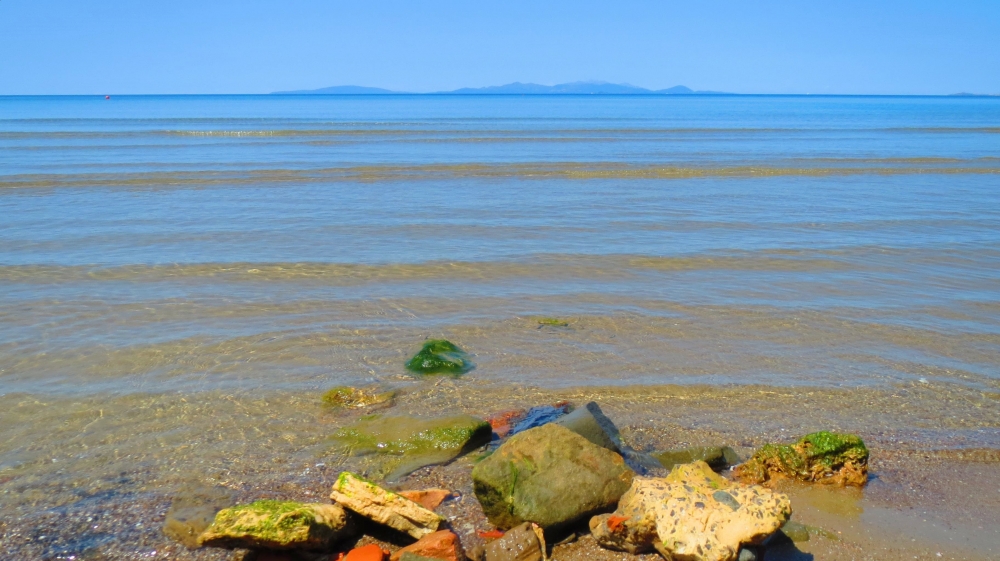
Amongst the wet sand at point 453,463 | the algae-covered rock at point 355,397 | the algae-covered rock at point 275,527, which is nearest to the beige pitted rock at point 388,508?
the algae-covered rock at point 275,527

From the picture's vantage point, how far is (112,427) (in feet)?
18.1

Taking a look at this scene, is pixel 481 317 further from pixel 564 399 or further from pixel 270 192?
pixel 270 192

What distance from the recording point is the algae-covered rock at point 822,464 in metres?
4.69

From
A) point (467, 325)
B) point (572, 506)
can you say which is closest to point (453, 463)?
point (572, 506)

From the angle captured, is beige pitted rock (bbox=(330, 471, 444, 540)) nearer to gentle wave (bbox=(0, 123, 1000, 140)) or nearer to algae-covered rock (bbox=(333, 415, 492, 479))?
algae-covered rock (bbox=(333, 415, 492, 479))

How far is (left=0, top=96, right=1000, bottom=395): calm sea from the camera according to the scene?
6836 millimetres

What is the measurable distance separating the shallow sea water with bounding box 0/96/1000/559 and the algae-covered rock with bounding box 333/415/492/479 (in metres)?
0.28

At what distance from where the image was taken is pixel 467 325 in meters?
7.83

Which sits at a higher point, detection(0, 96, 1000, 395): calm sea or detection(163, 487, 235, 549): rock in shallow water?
detection(0, 96, 1000, 395): calm sea

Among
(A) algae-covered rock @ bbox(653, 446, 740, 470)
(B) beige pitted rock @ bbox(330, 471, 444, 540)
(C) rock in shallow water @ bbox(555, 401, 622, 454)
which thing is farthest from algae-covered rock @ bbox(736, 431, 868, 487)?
(B) beige pitted rock @ bbox(330, 471, 444, 540)

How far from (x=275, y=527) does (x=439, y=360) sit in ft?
9.96

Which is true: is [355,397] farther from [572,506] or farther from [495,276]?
[495,276]

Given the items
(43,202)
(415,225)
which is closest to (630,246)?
(415,225)

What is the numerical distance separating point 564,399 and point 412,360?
1.49 meters
